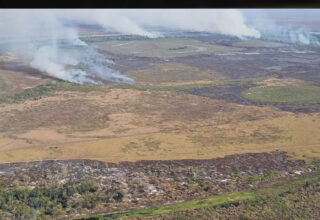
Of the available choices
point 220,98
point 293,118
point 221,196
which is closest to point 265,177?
point 221,196

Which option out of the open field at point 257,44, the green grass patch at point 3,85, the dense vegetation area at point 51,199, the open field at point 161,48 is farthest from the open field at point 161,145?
the open field at point 257,44

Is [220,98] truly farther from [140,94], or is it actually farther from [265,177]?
[265,177]

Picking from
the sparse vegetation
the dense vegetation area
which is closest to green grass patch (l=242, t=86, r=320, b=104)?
the sparse vegetation

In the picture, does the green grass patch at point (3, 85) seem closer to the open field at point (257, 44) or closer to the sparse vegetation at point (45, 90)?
the sparse vegetation at point (45, 90)

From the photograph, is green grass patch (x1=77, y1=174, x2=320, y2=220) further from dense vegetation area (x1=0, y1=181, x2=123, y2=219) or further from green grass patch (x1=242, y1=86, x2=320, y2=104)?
green grass patch (x1=242, y1=86, x2=320, y2=104)

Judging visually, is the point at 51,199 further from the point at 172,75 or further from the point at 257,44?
the point at 257,44

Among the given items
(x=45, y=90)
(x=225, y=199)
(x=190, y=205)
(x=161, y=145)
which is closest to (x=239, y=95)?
(x=161, y=145)
